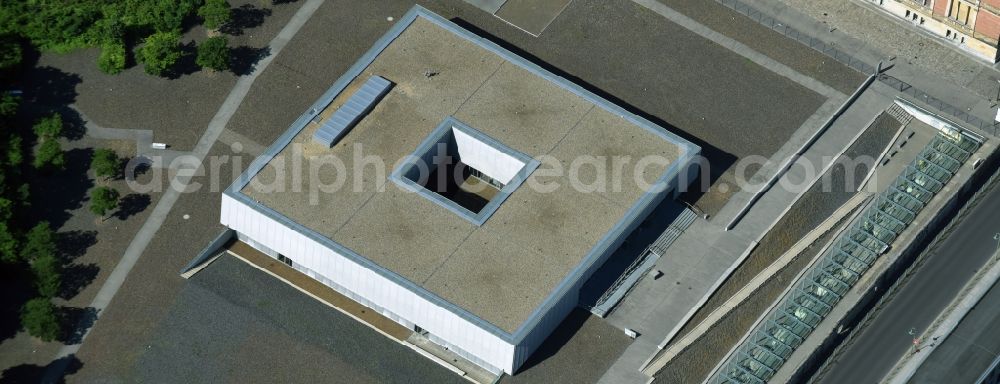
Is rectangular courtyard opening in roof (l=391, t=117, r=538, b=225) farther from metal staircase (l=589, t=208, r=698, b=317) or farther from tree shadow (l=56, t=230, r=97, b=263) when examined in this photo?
tree shadow (l=56, t=230, r=97, b=263)

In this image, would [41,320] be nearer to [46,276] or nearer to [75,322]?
[75,322]

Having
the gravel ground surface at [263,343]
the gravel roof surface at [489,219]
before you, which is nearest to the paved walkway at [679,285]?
Result: the gravel roof surface at [489,219]

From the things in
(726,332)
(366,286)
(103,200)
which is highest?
(726,332)

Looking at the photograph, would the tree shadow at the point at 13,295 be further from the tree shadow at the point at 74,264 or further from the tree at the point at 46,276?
the tree shadow at the point at 74,264

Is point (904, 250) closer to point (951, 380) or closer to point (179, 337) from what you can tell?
point (951, 380)

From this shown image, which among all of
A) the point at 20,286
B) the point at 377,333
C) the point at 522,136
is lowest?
the point at 20,286

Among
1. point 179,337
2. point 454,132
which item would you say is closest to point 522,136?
point 454,132

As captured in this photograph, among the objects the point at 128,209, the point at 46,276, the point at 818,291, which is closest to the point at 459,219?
the point at 128,209

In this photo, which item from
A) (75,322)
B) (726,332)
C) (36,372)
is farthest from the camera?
(726,332)

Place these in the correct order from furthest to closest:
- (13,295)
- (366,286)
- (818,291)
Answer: (818,291) → (13,295) → (366,286)
